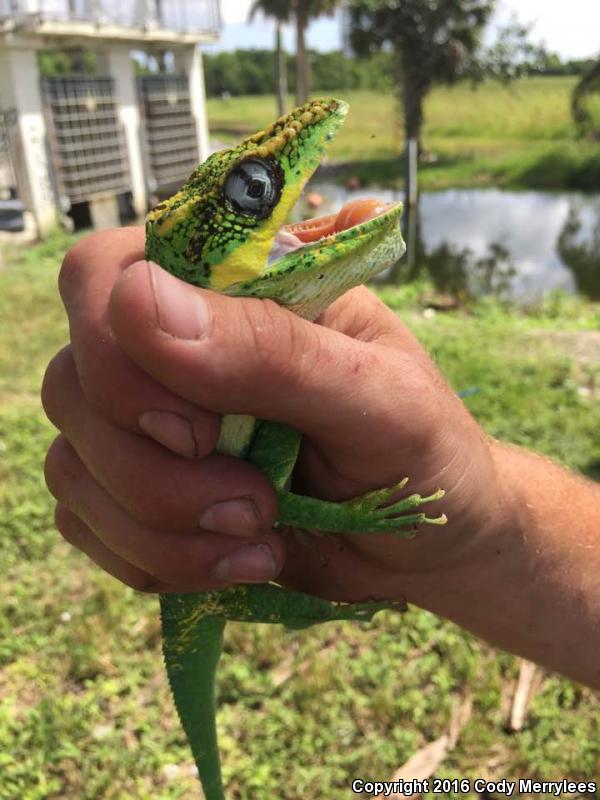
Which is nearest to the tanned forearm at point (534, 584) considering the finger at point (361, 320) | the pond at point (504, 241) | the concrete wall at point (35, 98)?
the finger at point (361, 320)

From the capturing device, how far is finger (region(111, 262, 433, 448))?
1.48 metres

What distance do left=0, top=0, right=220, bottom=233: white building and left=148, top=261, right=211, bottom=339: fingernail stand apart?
15236 mm

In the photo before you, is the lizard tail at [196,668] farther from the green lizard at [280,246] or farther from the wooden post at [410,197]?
the wooden post at [410,197]

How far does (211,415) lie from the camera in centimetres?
169

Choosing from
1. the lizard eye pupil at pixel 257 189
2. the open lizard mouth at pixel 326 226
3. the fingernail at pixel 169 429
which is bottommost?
the fingernail at pixel 169 429

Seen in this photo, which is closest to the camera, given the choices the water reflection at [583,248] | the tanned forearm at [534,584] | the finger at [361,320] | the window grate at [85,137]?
the finger at [361,320]

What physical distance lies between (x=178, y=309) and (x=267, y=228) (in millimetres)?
400

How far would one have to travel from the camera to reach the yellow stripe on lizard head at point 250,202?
5.69 feet

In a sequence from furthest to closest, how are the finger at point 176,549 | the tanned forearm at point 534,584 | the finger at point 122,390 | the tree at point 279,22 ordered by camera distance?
the tree at point 279,22 → the tanned forearm at point 534,584 → the finger at point 176,549 → the finger at point 122,390

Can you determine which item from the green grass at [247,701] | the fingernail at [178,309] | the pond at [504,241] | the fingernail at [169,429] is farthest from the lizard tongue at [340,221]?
the pond at [504,241]

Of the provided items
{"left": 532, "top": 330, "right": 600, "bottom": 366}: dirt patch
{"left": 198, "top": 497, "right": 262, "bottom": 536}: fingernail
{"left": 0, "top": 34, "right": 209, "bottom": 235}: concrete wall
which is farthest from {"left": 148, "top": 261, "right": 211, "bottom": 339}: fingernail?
{"left": 0, "top": 34, "right": 209, "bottom": 235}: concrete wall

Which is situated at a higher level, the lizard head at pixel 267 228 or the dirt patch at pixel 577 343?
the lizard head at pixel 267 228

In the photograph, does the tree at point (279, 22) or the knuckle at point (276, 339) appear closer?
the knuckle at point (276, 339)

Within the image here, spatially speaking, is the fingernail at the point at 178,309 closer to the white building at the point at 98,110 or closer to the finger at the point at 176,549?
the finger at the point at 176,549
